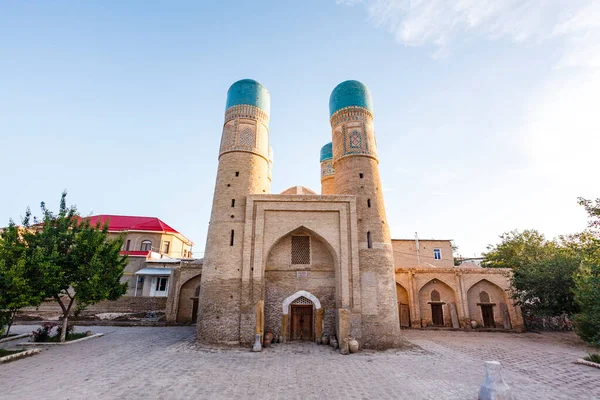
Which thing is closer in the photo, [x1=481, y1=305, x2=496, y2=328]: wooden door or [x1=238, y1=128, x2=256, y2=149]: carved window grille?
[x1=238, y1=128, x2=256, y2=149]: carved window grille

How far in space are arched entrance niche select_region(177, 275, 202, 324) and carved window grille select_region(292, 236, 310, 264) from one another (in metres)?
8.16

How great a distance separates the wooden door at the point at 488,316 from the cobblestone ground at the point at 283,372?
17.4ft

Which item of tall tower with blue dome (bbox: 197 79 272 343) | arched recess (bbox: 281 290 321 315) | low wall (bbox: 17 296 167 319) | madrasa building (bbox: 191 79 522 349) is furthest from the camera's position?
low wall (bbox: 17 296 167 319)

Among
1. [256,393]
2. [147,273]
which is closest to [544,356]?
[256,393]

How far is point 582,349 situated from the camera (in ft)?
43.9

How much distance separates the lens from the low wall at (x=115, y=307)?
21.2 metres

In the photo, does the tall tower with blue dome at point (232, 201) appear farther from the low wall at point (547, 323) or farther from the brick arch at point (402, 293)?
the low wall at point (547, 323)

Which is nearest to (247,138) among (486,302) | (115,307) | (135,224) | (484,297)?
(115,307)

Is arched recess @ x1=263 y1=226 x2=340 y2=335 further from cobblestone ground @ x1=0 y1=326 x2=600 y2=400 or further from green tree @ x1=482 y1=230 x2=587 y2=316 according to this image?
green tree @ x1=482 y1=230 x2=587 y2=316

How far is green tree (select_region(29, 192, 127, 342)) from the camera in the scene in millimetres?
11714

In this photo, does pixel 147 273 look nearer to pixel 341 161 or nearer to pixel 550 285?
pixel 341 161

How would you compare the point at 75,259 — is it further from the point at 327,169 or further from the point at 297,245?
the point at 327,169

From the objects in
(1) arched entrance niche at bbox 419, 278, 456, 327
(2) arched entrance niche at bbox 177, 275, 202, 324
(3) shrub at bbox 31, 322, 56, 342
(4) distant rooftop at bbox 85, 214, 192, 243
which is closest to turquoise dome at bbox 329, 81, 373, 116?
(1) arched entrance niche at bbox 419, 278, 456, 327

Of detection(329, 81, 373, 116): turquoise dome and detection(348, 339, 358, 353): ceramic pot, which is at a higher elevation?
detection(329, 81, 373, 116): turquoise dome
